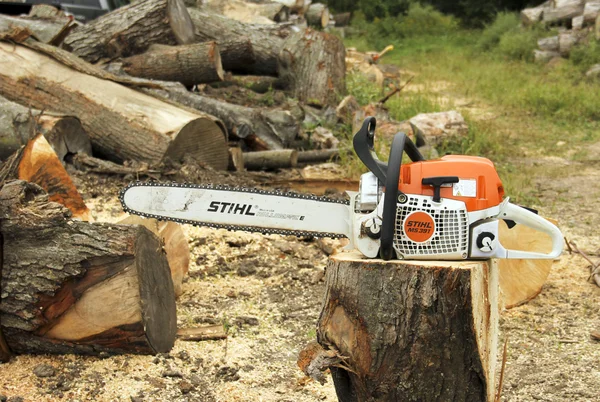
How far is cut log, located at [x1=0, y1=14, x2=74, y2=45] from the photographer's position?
7039 millimetres

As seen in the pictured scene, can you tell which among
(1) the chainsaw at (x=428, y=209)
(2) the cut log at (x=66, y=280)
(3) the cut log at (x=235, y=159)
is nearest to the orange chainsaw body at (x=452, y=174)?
(1) the chainsaw at (x=428, y=209)

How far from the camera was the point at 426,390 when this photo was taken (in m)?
2.39

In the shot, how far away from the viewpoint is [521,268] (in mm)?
3895

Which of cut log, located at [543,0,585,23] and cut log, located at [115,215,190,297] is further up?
cut log, located at [115,215,190,297]

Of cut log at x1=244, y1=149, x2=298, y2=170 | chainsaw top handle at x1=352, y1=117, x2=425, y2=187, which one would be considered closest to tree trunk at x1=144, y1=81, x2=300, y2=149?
cut log at x1=244, y1=149, x2=298, y2=170

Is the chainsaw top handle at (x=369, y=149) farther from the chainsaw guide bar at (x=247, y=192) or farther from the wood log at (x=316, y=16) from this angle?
the wood log at (x=316, y=16)

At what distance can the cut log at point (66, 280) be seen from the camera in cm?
287

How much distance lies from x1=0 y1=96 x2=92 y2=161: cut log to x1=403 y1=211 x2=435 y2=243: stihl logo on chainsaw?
10.5 ft

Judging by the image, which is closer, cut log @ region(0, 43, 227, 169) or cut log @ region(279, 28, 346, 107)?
cut log @ region(0, 43, 227, 169)

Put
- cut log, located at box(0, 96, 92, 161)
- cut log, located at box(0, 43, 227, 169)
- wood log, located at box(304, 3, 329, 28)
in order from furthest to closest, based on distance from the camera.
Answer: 1. wood log, located at box(304, 3, 329, 28)
2. cut log, located at box(0, 43, 227, 169)
3. cut log, located at box(0, 96, 92, 161)

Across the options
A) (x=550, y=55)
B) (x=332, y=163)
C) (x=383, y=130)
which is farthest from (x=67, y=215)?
(x=550, y=55)

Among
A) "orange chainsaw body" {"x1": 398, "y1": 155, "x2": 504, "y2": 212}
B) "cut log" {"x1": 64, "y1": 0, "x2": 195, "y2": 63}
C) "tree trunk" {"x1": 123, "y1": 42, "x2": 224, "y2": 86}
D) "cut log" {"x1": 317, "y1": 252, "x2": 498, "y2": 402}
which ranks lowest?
"tree trunk" {"x1": 123, "y1": 42, "x2": 224, "y2": 86}

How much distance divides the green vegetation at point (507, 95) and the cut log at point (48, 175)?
3.59 metres

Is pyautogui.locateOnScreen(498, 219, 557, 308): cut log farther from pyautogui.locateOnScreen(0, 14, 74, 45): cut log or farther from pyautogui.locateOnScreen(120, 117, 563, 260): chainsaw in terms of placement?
pyautogui.locateOnScreen(0, 14, 74, 45): cut log
